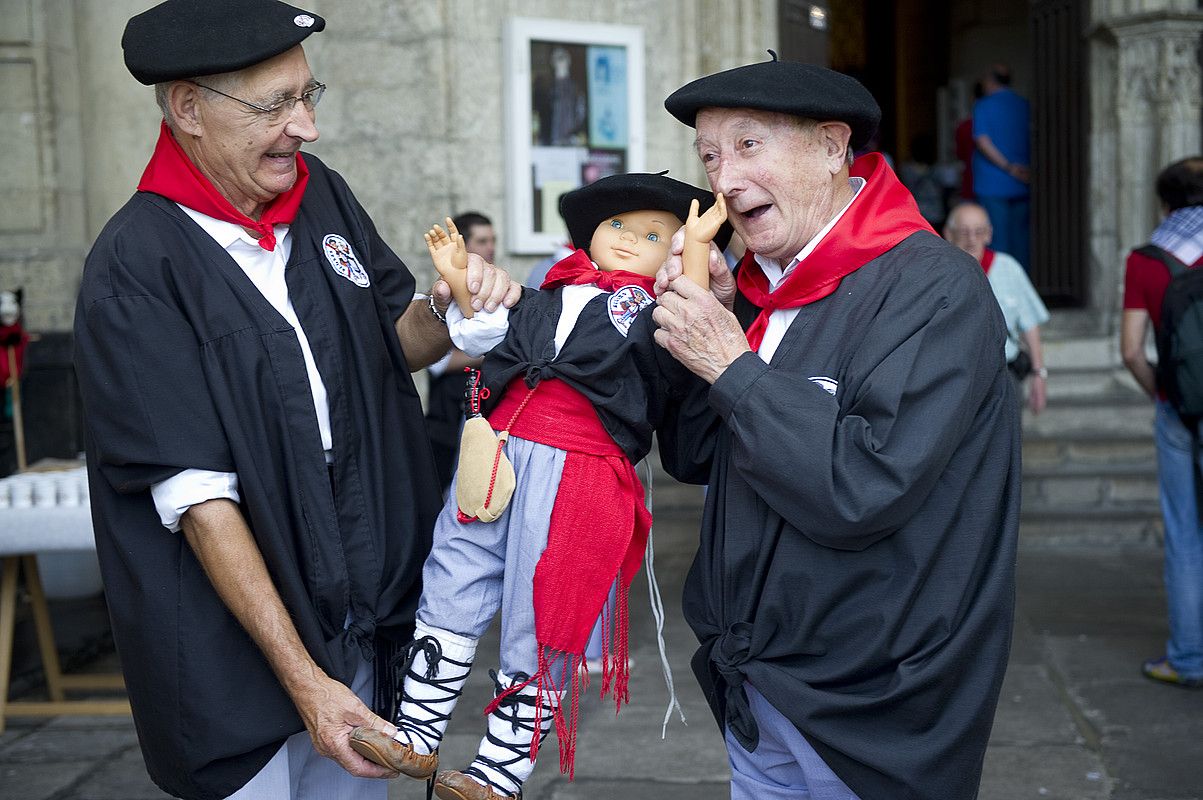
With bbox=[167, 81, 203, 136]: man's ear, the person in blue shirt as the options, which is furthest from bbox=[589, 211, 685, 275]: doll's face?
the person in blue shirt

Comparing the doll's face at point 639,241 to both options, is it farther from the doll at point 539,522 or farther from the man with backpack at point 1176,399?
the man with backpack at point 1176,399

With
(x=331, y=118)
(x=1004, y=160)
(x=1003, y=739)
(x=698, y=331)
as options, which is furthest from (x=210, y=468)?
(x=1004, y=160)

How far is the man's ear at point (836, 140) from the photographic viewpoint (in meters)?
2.24

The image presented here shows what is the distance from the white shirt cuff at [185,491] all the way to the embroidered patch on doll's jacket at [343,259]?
0.49 m

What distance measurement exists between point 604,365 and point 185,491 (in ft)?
2.57

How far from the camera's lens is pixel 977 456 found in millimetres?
2078

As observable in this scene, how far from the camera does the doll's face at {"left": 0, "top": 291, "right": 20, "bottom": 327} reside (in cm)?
548

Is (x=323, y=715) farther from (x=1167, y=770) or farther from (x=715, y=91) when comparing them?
(x=1167, y=770)

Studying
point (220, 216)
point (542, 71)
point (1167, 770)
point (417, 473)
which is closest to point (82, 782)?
point (417, 473)

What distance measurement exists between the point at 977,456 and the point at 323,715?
117 cm

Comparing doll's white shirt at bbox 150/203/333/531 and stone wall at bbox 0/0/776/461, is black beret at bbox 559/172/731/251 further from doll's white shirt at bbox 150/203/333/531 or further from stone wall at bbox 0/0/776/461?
stone wall at bbox 0/0/776/461

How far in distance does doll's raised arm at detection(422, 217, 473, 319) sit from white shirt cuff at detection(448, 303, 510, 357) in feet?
0.07

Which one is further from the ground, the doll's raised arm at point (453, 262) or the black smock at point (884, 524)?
the doll's raised arm at point (453, 262)

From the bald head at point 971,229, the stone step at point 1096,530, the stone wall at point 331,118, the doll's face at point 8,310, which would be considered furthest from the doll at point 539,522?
the stone step at point 1096,530
